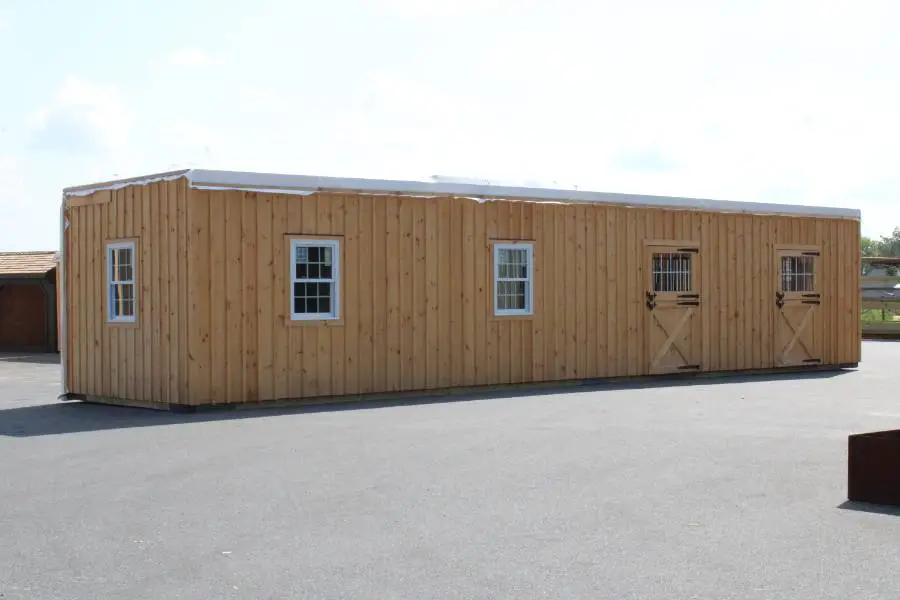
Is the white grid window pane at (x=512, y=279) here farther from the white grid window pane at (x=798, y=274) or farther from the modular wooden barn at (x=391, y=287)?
the white grid window pane at (x=798, y=274)

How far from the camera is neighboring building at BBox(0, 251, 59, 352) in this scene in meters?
31.0

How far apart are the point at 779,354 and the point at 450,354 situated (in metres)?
7.49

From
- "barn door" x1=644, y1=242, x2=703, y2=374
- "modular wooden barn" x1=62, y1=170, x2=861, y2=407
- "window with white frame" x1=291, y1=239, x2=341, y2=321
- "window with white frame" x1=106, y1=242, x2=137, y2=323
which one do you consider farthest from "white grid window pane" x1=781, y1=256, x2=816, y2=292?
"window with white frame" x1=106, y1=242, x2=137, y2=323

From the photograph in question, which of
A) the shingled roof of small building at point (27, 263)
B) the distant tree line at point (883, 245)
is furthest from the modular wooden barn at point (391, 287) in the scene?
the distant tree line at point (883, 245)

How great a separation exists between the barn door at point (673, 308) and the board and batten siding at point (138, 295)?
27.2 feet

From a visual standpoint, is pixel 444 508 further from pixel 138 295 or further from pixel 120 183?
pixel 120 183

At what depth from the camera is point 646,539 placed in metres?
7.04

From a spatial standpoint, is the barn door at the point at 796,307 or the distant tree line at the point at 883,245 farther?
the distant tree line at the point at 883,245

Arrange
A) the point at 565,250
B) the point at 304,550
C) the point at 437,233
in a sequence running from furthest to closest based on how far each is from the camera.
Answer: the point at 565,250
the point at 437,233
the point at 304,550

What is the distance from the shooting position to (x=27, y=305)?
32656 millimetres

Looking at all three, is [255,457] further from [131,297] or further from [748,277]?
[748,277]

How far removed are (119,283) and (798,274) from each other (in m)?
12.7

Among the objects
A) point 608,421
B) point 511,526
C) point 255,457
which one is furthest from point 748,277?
point 511,526

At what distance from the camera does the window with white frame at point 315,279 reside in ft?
53.1
